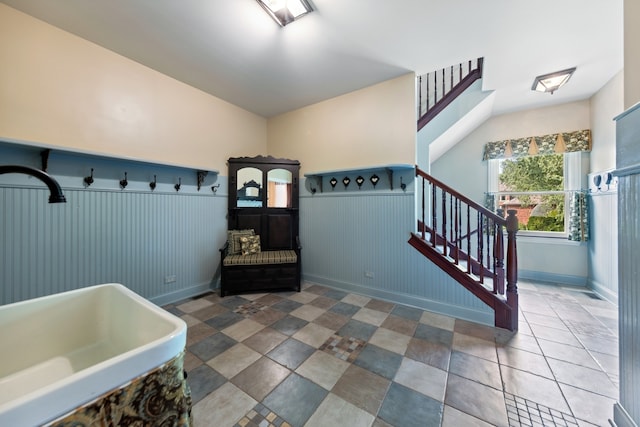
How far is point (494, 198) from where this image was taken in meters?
3.94

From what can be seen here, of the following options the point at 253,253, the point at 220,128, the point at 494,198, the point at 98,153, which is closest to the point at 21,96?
the point at 98,153

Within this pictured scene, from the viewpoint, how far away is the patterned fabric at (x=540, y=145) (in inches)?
132

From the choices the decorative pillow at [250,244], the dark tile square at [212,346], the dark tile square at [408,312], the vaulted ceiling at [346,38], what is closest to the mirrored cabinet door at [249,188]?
the decorative pillow at [250,244]

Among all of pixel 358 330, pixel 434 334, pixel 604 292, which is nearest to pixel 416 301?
pixel 434 334

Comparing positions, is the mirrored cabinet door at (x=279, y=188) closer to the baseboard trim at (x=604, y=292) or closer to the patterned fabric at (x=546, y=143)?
A: the patterned fabric at (x=546, y=143)

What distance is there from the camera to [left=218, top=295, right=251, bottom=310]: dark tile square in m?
2.67

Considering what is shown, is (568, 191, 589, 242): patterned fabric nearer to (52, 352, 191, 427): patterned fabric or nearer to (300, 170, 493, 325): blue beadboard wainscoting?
(300, 170, 493, 325): blue beadboard wainscoting

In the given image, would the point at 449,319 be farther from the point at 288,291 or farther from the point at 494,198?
the point at 494,198

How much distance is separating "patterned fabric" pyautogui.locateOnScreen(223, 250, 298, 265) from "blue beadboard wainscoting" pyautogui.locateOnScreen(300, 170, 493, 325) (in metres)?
0.51

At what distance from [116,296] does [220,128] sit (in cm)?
278

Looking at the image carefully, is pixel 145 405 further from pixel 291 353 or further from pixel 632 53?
pixel 632 53

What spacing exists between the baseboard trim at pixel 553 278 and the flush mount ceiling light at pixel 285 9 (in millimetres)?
4746

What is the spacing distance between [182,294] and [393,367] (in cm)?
257

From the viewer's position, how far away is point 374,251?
297 cm
